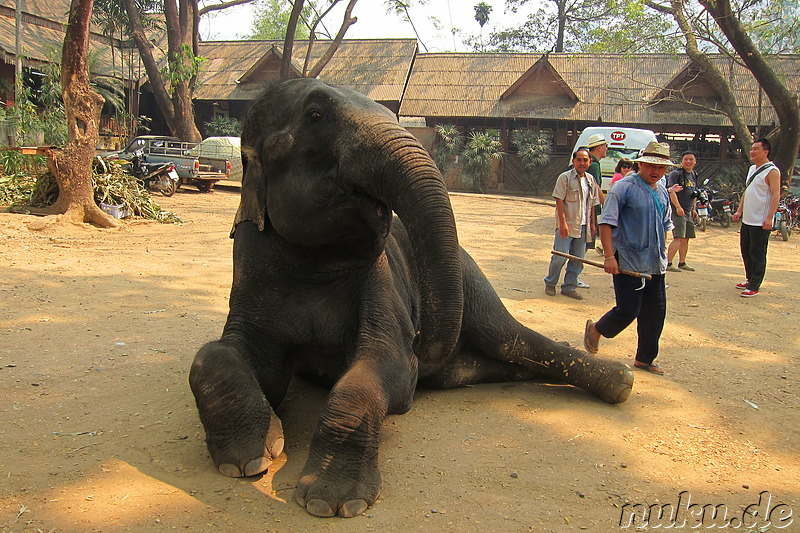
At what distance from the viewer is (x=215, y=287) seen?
7.54m

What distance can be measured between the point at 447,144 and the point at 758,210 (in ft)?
67.4

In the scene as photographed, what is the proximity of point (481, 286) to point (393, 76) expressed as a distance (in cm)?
2714

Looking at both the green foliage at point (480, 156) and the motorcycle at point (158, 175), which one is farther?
the green foliage at point (480, 156)

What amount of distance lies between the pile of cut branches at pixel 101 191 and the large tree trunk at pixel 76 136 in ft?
2.81

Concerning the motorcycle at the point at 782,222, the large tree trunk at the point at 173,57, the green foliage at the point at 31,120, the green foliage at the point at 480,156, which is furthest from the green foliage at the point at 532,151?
the green foliage at the point at 31,120

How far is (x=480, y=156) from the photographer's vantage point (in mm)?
27625

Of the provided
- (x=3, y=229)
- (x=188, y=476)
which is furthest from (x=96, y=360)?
(x=3, y=229)

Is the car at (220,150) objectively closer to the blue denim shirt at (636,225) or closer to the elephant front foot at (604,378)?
the blue denim shirt at (636,225)

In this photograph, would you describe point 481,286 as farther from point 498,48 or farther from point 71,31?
point 498,48

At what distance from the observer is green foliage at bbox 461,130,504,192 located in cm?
2766

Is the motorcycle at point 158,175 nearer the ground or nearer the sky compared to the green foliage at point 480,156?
nearer the ground

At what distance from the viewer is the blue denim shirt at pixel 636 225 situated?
17.1 feet

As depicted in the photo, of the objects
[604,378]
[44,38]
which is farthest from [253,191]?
[44,38]

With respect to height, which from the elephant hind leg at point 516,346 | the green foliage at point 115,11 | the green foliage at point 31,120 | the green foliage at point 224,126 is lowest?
the elephant hind leg at point 516,346
